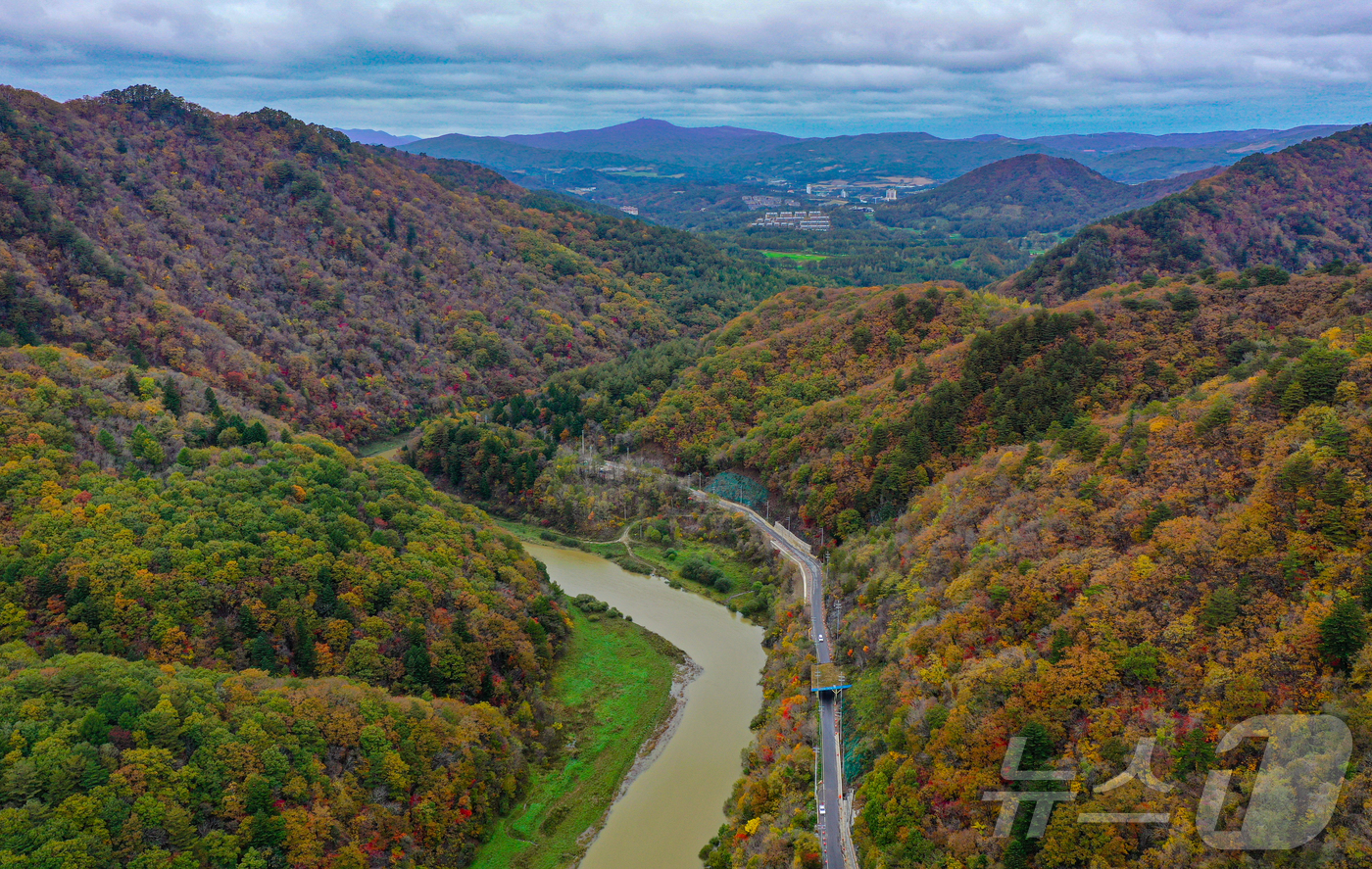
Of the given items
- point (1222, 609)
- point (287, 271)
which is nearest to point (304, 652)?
point (1222, 609)

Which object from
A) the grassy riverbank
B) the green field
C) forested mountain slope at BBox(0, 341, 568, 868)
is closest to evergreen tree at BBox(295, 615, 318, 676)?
forested mountain slope at BBox(0, 341, 568, 868)

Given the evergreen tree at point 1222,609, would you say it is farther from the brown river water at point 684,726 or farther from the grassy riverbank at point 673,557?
the grassy riverbank at point 673,557

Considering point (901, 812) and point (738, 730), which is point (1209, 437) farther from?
point (738, 730)

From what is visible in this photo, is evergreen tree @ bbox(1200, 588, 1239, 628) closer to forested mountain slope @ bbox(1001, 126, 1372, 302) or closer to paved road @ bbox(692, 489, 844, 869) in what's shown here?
paved road @ bbox(692, 489, 844, 869)

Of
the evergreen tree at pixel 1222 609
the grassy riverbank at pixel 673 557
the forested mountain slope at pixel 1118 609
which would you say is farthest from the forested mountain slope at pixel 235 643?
the evergreen tree at pixel 1222 609

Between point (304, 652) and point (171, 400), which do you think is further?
point (171, 400)

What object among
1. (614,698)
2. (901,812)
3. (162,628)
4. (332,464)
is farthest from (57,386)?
(901,812)

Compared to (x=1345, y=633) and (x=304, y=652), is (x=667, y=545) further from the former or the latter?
(x=1345, y=633)
